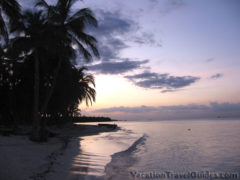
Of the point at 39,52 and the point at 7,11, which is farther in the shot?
the point at 39,52

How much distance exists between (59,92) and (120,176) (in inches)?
509

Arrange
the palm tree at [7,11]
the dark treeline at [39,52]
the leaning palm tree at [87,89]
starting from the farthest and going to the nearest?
the leaning palm tree at [87,89] < the dark treeline at [39,52] < the palm tree at [7,11]

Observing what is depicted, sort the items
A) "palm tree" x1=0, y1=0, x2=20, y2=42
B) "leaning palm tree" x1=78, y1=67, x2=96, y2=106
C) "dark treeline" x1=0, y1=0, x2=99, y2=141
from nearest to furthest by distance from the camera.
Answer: "palm tree" x1=0, y1=0, x2=20, y2=42
"dark treeline" x1=0, y1=0, x2=99, y2=141
"leaning palm tree" x1=78, y1=67, x2=96, y2=106

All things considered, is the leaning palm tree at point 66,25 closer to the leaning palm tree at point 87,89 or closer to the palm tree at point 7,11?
the palm tree at point 7,11

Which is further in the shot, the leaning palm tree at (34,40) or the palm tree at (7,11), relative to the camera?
the leaning palm tree at (34,40)

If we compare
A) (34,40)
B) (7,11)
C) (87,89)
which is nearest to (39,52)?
(34,40)

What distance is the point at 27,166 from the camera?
22.9 ft

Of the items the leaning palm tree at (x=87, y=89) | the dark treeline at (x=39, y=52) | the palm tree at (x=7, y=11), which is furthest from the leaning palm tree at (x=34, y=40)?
the leaning palm tree at (x=87, y=89)

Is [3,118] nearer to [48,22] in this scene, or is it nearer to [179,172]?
[48,22]

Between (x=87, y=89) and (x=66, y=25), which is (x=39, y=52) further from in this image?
(x=87, y=89)

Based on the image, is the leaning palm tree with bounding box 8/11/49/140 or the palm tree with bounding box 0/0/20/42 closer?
the palm tree with bounding box 0/0/20/42

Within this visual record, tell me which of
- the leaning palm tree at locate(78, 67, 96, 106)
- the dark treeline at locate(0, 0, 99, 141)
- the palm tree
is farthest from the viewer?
the leaning palm tree at locate(78, 67, 96, 106)

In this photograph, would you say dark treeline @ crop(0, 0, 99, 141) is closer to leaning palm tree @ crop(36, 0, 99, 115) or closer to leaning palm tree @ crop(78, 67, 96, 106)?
leaning palm tree @ crop(36, 0, 99, 115)

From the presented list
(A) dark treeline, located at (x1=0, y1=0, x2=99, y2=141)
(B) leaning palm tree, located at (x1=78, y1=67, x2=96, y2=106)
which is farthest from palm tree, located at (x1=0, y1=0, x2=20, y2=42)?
(B) leaning palm tree, located at (x1=78, y1=67, x2=96, y2=106)
